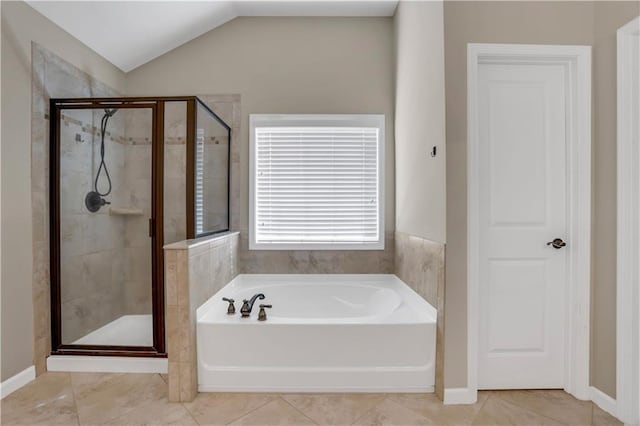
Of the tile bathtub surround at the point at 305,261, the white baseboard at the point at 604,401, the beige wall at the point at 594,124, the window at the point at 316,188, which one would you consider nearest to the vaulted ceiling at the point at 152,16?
the window at the point at 316,188

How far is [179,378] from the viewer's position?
1.83 m

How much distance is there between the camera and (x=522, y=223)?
1915mm

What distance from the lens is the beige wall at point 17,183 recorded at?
1889 millimetres

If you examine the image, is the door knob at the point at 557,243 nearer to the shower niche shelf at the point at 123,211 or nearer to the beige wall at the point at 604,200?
the beige wall at the point at 604,200

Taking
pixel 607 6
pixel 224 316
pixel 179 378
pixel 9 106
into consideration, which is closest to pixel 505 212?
pixel 607 6

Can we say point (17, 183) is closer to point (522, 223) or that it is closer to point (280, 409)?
point (280, 409)

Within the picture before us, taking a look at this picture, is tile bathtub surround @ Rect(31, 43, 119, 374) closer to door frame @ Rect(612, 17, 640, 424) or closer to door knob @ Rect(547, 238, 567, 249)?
door knob @ Rect(547, 238, 567, 249)

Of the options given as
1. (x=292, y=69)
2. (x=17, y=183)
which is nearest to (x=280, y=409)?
(x=17, y=183)

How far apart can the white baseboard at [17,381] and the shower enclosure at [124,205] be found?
0.57ft

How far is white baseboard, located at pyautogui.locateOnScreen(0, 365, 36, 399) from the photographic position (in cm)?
186

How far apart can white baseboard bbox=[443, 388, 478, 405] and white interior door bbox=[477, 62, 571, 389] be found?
0.18m

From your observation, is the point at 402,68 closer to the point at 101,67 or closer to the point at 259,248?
the point at 259,248

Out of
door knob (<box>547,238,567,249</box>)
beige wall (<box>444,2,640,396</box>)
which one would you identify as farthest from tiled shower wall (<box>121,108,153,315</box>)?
door knob (<box>547,238,567,249</box>)

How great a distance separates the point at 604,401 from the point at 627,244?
904 mm
